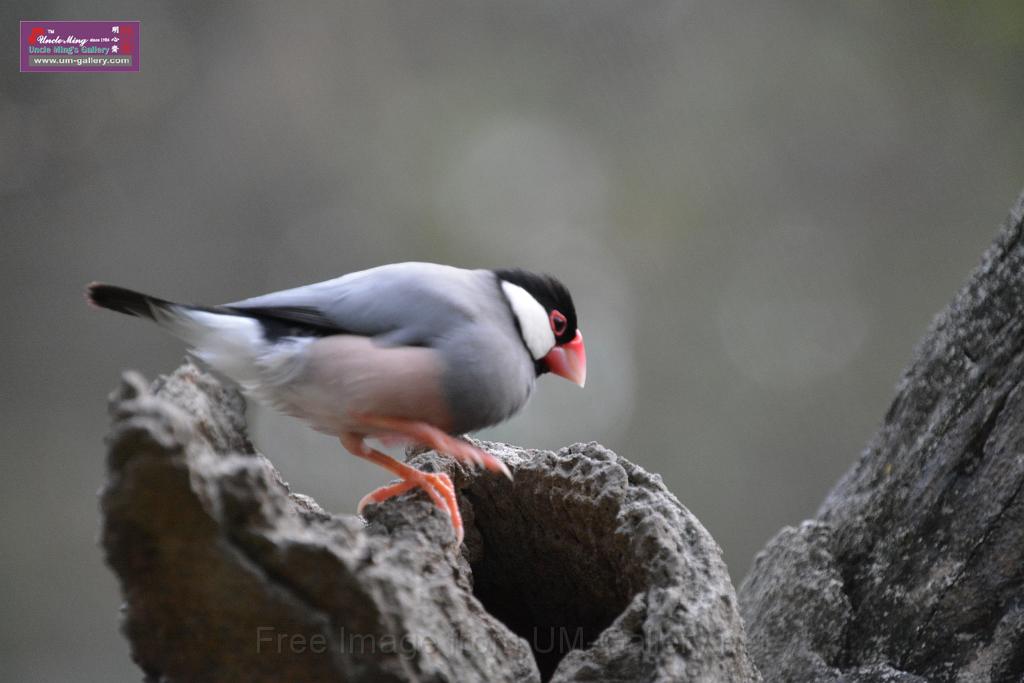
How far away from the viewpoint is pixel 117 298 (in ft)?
5.61

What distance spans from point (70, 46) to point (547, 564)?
3606 millimetres

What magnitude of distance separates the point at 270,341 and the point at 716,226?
4.66 meters

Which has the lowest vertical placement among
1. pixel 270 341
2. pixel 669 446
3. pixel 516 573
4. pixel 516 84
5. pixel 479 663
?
pixel 479 663

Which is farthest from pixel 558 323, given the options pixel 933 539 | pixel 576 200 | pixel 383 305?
pixel 576 200

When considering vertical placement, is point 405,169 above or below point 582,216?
above

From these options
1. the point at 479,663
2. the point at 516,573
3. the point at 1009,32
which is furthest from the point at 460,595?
the point at 1009,32

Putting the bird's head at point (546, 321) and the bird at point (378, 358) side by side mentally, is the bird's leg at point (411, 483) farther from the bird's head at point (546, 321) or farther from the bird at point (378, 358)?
the bird's head at point (546, 321)

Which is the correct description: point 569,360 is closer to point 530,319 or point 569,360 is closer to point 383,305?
point 530,319

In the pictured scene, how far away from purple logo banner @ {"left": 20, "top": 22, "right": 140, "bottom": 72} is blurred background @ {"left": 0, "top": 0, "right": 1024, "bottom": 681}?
592 millimetres

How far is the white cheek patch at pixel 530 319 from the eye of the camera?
2.32 meters

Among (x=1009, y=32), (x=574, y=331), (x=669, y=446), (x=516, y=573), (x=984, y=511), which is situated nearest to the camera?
(x=984, y=511)

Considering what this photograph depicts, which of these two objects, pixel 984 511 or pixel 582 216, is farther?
pixel 582 216

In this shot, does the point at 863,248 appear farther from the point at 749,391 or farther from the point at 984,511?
the point at 984,511

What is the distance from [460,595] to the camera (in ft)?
5.21
